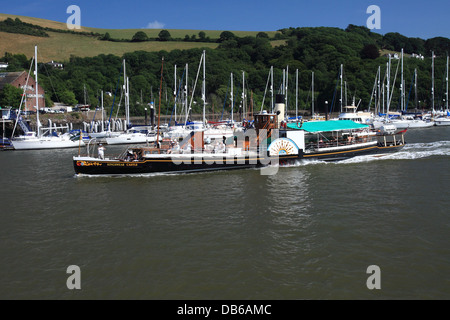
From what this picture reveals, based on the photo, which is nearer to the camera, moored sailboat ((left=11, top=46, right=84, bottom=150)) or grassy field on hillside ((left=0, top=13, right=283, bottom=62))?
moored sailboat ((left=11, top=46, right=84, bottom=150))

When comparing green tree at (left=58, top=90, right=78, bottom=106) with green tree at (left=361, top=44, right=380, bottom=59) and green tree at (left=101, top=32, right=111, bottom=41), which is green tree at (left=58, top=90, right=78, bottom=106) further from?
green tree at (left=361, top=44, right=380, bottom=59)

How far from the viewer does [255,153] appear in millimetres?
36656

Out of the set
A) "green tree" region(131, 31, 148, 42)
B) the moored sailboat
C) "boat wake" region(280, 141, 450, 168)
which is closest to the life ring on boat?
"boat wake" region(280, 141, 450, 168)

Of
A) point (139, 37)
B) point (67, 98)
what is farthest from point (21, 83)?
point (139, 37)

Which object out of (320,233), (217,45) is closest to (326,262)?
(320,233)

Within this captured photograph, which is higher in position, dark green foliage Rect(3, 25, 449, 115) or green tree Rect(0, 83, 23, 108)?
dark green foliage Rect(3, 25, 449, 115)

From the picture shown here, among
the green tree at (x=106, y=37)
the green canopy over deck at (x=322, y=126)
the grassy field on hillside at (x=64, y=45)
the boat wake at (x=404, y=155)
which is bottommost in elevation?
the boat wake at (x=404, y=155)

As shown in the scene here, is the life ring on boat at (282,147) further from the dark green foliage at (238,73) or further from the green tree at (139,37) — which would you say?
the green tree at (139,37)

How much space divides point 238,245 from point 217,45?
7463 inches

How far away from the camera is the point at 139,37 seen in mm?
195500

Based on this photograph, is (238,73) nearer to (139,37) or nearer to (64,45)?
(64,45)

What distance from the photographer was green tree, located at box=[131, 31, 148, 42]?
634 ft

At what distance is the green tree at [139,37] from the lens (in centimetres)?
19327

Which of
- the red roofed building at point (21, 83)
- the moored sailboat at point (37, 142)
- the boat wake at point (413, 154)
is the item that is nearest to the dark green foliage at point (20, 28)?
the red roofed building at point (21, 83)
